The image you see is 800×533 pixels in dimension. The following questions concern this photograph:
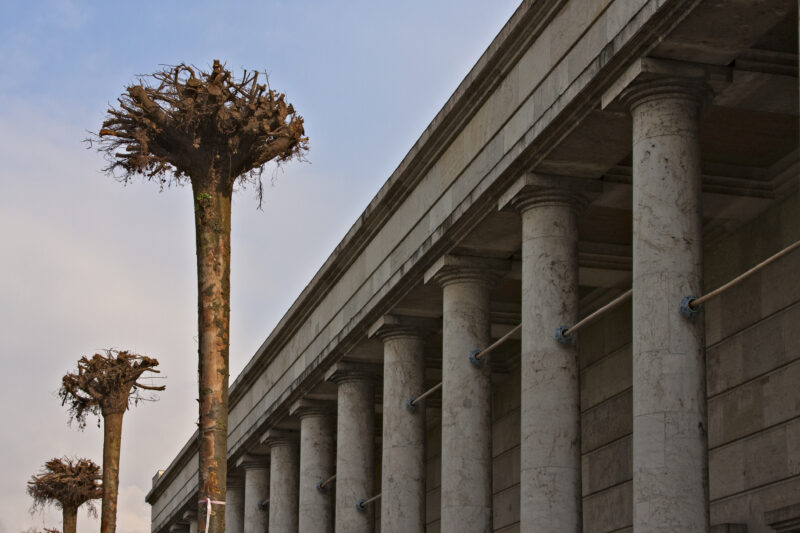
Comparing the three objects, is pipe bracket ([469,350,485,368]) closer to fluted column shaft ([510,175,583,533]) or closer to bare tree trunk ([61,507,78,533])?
fluted column shaft ([510,175,583,533])

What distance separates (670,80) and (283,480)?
94.9 ft

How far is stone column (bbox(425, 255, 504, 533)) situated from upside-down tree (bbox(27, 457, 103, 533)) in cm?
3407

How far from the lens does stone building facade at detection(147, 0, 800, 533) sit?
70.6 feet

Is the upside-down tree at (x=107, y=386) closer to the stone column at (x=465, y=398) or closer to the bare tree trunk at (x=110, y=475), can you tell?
the bare tree trunk at (x=110, y=475)

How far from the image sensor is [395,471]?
1382 inches

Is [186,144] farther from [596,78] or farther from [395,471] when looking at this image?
[395,471]

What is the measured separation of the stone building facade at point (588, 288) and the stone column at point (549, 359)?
0.13 ft

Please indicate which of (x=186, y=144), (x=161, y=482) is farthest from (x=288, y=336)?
(x=161, y=482)

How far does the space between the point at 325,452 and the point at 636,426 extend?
23888mm

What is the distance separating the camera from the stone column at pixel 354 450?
39.4 m

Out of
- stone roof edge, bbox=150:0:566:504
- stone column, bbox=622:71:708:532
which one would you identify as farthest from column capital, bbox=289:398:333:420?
stone column, bbox=622:71:708:532

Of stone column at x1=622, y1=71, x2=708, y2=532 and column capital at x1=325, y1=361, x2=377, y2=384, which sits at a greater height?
column capital at x1=325, y1=361, x2=377, y2=384

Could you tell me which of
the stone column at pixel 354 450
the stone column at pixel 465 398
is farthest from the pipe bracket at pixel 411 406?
the stone column at pixel 354 450

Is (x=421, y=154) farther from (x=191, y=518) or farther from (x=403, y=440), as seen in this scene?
(x=191, y=518)
